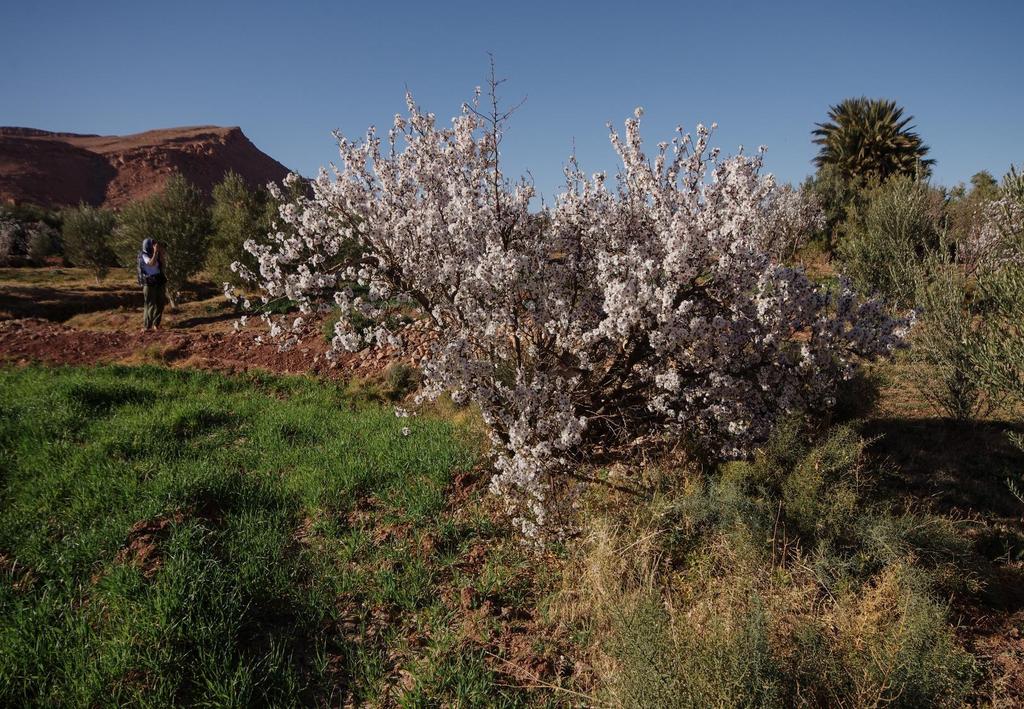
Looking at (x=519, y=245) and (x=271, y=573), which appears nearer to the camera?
(x=271, y=573)

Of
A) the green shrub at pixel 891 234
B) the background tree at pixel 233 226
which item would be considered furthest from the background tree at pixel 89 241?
the green shrub at pixel 891 234

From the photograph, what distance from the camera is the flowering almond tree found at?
4.57m

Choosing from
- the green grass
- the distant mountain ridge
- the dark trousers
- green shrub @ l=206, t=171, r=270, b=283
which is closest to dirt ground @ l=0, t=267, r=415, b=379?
the dark trousers

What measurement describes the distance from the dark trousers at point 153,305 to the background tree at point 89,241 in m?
16.5

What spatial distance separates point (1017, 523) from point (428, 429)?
6638mm

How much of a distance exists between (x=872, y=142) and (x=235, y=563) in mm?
33036

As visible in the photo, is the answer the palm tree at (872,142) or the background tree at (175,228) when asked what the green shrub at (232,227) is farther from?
the palm tree at (872,142)

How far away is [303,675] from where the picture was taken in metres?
3.48

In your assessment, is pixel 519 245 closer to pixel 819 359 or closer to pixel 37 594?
pixel 819 359

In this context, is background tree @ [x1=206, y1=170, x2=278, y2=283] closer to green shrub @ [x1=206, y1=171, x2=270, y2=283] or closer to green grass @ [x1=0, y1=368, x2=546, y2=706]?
green shrub @ [x1=206, y1=171, x2=270, y2=283]

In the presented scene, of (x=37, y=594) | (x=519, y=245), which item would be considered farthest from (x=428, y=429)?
(x=37, y=594)

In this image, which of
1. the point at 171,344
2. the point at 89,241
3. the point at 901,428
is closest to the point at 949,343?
the point at 901,428

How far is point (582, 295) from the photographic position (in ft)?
18.7

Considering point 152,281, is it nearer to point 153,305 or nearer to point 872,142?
point 153,305
